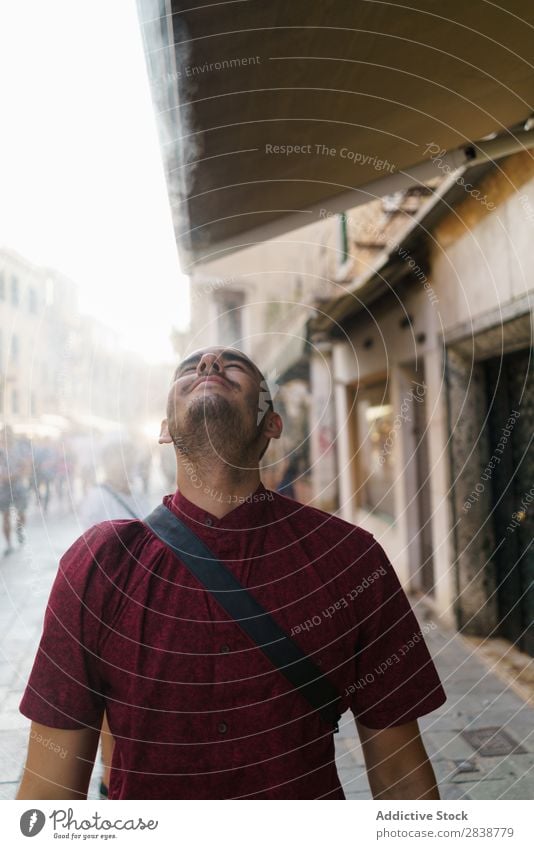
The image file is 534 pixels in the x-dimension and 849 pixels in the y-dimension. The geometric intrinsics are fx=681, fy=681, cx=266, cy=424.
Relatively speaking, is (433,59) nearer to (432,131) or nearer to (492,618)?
(432,131)

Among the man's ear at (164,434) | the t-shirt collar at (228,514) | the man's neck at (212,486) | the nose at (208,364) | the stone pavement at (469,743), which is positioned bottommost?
the stone pavement at (469,743)

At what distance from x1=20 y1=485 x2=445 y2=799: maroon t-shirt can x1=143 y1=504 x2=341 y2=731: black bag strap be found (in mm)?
14

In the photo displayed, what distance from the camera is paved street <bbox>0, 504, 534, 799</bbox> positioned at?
7.32 feet

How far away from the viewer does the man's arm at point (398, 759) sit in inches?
46.8

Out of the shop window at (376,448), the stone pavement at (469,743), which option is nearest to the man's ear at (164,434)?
the stone pavement at (469,743)

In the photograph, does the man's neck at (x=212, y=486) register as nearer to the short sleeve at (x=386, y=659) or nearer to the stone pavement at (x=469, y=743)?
the short sleeve at (x=386, y=659)

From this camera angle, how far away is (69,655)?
1.10 metres

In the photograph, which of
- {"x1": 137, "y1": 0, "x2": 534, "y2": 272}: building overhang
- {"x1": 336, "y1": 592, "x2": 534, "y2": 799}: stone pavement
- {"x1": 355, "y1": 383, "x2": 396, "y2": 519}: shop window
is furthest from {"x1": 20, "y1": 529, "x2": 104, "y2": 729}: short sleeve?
{"x1": 355, "y1": 383, "x2": 396, "y2": 519}: shop window

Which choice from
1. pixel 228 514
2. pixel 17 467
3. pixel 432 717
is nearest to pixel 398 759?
pixel 228 514

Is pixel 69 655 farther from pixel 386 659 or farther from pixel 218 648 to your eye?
pixel 386 659

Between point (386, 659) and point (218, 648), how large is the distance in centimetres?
30

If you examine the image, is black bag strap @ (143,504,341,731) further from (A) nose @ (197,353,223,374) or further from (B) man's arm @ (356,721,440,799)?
(A) nose @ (197,353,223,374)

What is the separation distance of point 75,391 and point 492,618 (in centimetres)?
311
